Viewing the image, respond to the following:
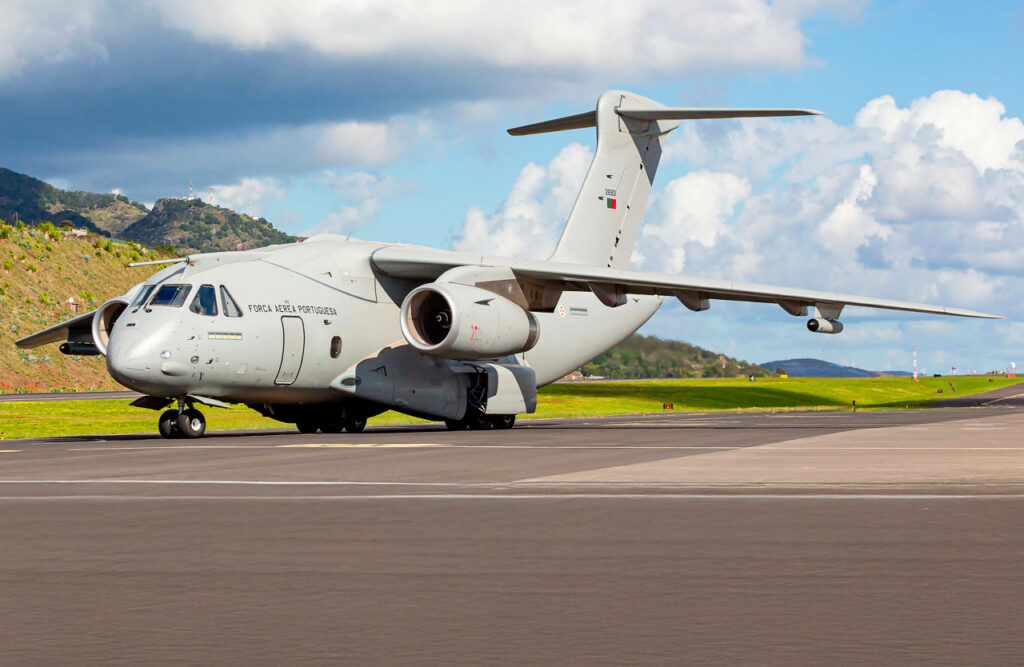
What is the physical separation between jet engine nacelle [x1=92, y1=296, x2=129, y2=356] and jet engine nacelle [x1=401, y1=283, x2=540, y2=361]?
6.09m

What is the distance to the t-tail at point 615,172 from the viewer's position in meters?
34.4

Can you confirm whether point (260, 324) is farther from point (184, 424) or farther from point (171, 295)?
point (184, 424)

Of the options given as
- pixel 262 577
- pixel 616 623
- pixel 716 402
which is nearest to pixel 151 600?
pixel 262 577

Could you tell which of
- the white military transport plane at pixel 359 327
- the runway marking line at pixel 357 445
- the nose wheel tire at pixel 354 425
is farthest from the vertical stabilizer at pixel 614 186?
the runway marking line at pixel 357 445

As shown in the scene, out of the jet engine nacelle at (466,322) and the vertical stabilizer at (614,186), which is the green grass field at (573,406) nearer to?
the jet engine nacelle at (466,322)

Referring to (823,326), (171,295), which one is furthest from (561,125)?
(171,295)


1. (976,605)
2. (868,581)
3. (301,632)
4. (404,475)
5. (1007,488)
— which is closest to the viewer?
(301,632)

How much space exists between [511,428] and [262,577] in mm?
23912

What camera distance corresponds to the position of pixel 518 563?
27.4ft

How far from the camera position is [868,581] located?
7504 millimetres

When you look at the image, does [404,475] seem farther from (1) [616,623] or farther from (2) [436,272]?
(2) [436,272]

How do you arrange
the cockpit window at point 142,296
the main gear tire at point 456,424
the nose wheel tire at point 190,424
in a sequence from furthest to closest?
1. the main gear tire at point 456,424
2. the nose wheel tire at point 190,424
3. the cockpit window at point 142,296

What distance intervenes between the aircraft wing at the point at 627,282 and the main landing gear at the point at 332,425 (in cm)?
359

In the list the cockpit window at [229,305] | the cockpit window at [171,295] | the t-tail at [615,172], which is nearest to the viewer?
the cockpit window at [171,295]
